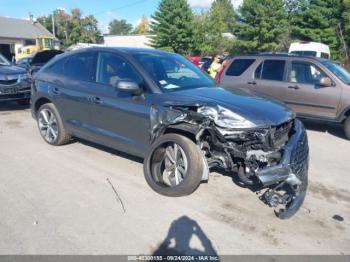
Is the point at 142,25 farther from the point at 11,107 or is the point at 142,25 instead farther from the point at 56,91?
the point at 56,91

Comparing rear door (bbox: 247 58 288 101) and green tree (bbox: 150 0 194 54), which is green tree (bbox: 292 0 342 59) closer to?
green tree (bbox: 150 0 194 54)

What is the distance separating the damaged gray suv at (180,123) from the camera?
3.90 metres

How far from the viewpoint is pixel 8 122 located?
8258 millimetres

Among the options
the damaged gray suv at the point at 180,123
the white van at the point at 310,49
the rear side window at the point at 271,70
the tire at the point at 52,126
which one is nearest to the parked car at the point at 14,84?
the tire at the point at 52,126

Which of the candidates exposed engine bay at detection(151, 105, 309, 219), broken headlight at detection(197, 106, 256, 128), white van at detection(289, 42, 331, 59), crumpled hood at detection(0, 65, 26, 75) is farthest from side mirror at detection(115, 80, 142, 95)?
white van at detection(289, 42, 331, 59)

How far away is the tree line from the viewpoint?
1316 inches

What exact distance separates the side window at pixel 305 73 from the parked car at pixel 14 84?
6.81 m

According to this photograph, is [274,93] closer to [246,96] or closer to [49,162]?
[246,96]

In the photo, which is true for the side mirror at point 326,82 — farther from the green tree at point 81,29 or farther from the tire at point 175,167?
the green tree at point 81,29

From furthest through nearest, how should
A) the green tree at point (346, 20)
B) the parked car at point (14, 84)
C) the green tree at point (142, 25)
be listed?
the green tree at point (142, 25) < the green tree at point (346, 20) < the parked car at point (14, 84)

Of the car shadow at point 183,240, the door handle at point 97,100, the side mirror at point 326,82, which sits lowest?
the car shadow at point 183,240

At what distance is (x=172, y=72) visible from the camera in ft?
16.6

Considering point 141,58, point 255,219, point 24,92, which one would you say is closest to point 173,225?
point 255,219

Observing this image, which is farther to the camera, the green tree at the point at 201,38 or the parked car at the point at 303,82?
the green tree at the point at 201,38
